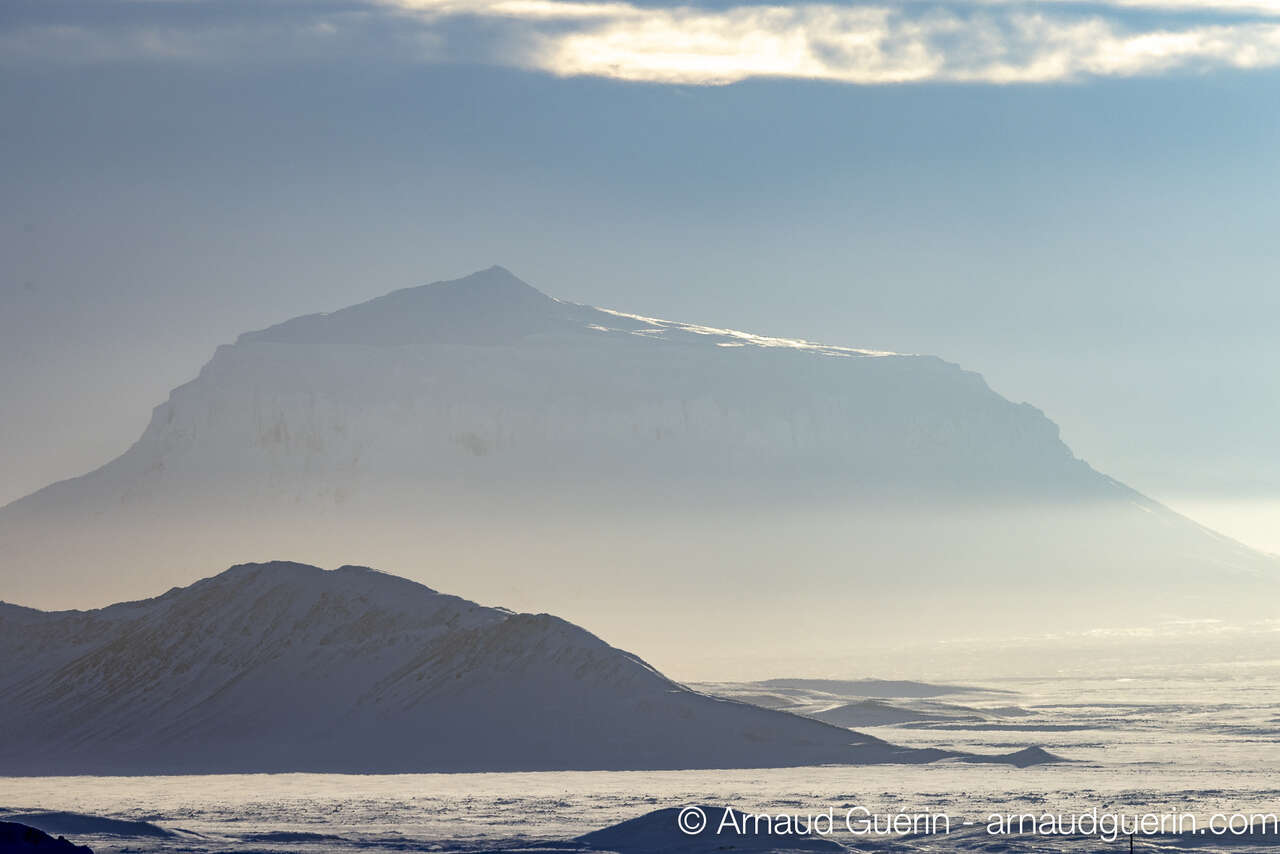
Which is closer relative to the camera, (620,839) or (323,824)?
(620,839)

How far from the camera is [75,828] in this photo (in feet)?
603

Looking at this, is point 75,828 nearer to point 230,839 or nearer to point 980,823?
point 230,839

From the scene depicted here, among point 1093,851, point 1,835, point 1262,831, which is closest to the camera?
point 1,835

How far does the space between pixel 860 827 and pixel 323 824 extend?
50.5 metres

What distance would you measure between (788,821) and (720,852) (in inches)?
349

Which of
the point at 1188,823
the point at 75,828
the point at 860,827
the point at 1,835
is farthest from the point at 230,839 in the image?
the point at 1188,823

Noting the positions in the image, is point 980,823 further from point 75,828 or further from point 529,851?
point 75,828

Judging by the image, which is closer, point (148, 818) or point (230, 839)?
point (230, 839)

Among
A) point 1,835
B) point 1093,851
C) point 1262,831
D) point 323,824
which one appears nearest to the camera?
point 1,835

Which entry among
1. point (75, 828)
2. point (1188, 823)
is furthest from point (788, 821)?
point (75, 828)

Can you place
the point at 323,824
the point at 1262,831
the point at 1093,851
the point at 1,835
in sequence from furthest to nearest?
the point at 323,824
the point at 1262,831
the point at 1093,851
the point at 1,835

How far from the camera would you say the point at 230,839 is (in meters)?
183

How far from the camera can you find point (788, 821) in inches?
6865

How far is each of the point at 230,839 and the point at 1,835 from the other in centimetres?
4203
